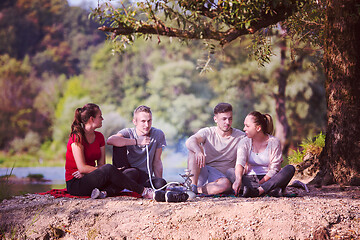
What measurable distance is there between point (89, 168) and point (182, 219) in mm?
1100

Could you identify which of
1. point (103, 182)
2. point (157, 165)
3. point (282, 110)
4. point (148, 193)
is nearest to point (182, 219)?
point (148, 193)

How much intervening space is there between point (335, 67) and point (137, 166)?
2.54 m

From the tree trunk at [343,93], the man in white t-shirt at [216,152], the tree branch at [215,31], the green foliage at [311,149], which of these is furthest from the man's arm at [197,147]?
the green foliage at [311,149]

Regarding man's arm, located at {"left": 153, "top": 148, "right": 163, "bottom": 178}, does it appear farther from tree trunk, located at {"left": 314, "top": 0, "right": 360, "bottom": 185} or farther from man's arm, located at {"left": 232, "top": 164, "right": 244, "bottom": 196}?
tree trunk, located at {"left": 314, "top": 0, "right": 360, "bottom": 185}

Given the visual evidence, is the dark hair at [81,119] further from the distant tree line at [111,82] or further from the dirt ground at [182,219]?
the distant tree line at [111,82]

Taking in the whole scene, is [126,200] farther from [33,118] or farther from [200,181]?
[33,118]

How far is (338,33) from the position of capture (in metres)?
4.72

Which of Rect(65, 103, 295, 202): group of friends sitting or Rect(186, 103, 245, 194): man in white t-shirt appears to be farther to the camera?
Rect(186, 103, 245, 194): man in white t-shirt

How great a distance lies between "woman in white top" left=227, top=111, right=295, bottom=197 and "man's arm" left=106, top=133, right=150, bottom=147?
911 mm

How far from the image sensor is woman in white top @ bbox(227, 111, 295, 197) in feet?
12.1

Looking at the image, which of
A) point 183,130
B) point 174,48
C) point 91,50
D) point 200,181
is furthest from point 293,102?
point 200,181

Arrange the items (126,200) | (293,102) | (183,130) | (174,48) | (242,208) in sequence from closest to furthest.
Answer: (242,208) → (126,200) → (293,102) → (183,130) → (174,48)

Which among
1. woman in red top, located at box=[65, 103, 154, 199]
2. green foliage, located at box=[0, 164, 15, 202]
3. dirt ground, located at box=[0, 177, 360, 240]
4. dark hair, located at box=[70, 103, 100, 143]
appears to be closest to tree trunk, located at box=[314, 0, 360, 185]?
dirt ground, located at box=[0, 177, 360, 240]

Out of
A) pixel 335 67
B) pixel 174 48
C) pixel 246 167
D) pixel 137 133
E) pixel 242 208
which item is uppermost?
pixel 174 48
